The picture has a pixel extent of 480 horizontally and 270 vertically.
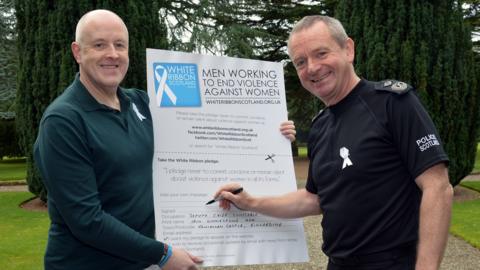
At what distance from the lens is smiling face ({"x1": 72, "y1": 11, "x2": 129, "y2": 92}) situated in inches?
91.4

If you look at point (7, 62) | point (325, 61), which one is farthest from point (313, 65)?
point (7, 62)

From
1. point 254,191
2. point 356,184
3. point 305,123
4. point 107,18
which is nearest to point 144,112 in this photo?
point 107,18

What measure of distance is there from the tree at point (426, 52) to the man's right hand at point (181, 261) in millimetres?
7708

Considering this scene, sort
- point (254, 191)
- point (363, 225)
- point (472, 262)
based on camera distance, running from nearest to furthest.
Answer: point (363, 225) → point (254, 191) → point (472, 262)

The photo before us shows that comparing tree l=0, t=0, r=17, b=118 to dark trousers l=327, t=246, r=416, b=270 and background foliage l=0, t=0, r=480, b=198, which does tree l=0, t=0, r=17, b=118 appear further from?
dark trousers l=327, t=246, r=416, b=270

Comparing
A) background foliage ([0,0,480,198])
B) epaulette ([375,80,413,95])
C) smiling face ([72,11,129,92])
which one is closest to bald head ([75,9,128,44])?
smiling face ([72,11,129,92])

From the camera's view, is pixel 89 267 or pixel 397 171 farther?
pixel 89 267

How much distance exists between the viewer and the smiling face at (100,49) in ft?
7.61

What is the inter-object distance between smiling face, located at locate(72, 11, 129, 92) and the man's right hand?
2.79 ft

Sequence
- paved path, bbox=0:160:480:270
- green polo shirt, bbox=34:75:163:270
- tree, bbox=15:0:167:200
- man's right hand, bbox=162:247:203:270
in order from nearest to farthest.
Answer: green polo shirt, bbox=34:75:163:270
man's right hand, bbox=162:247:203:270
paved path, bbox=0:160:480:270
tree, bbox=15:0:167:200

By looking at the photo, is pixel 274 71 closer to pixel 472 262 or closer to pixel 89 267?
pixel 89 267

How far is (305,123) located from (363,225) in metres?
28.2

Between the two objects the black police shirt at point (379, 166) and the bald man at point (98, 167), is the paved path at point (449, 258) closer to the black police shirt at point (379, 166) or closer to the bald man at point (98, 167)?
Result: the bald man at point (98, 167)

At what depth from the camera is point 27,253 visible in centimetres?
678
